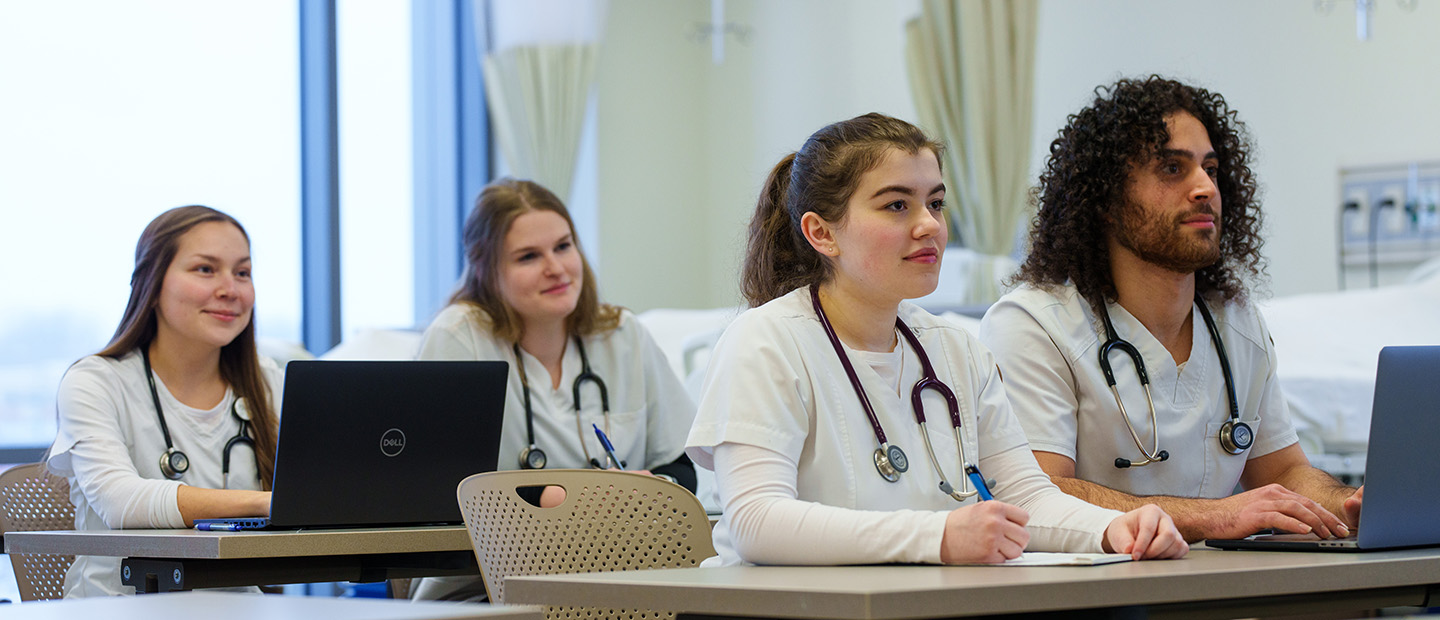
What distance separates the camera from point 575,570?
174cm

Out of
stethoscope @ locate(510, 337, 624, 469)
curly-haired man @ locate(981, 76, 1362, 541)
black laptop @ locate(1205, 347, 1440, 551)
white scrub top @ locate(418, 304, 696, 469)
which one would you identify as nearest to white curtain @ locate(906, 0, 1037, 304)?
white scrub top @ locate(418, 304, 696, 469)

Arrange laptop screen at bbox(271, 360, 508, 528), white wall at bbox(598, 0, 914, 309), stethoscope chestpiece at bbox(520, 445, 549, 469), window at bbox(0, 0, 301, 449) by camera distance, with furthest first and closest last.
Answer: white wall at bbox(598, 0, 914, 309)
window at bbox(0, 0, 301, 449)
stethoscope chestpiece at bbox(520, 445, 549, 469)
laptop screen at bbox(271, 360, 508, 528)

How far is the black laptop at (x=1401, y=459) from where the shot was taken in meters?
1.48

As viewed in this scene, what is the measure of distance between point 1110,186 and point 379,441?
1260mm

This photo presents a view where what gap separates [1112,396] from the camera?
6.99 feet

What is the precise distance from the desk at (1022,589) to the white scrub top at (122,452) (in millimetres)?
1284

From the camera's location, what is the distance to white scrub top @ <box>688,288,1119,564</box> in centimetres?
159

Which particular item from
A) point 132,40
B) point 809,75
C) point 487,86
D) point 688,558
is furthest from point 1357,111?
point 132,40

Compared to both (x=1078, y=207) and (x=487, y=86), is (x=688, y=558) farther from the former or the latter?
(x=487, y=86)

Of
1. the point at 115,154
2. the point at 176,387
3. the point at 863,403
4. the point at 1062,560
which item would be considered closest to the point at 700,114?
the point at 115,154

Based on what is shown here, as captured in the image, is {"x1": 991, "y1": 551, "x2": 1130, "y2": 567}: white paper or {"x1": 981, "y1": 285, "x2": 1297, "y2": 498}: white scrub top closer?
{"x1": 991, "y1": 551, "x2": 1130, "y2": 567}: white paper

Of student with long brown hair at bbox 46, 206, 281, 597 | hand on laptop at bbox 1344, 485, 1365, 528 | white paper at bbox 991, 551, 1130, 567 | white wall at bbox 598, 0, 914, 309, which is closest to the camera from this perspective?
white paper at bbox 991, 551, 1130, 567

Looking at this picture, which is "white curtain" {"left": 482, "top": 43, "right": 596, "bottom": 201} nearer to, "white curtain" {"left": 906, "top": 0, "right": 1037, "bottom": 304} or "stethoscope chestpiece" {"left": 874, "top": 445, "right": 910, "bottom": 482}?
"white curtain" {"left": 906, "top": 0, "right": 1037, "bottom": 304}

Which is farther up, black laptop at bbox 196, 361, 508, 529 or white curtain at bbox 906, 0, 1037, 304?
white curtain at bbox 906, 0, 1037, 304
